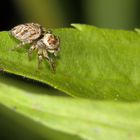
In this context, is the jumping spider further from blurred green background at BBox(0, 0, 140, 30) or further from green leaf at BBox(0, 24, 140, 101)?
blurred green background at BBox(0, 0, 140, 30)

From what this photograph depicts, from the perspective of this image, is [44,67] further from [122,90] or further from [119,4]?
[119,4]

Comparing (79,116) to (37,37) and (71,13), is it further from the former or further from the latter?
(71,13)

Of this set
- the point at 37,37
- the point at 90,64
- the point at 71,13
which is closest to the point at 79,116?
the point at 90,64

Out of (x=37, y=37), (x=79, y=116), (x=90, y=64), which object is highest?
(x=79, y=116)

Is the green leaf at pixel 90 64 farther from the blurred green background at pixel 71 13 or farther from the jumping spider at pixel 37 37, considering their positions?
the blurred green background at pixel 71 13

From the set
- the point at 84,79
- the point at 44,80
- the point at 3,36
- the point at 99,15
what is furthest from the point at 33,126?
the point at 99,15

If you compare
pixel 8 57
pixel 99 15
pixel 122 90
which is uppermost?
pixel 8 57

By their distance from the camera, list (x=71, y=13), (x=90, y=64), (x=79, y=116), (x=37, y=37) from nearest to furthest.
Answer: (x=79, y=116)
(x=90, y=64)
(x=37, y=37)
(x=71, y=13)
